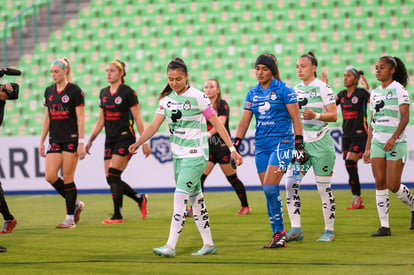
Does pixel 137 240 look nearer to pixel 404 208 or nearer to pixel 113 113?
pixel 113 113

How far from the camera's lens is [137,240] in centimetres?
851

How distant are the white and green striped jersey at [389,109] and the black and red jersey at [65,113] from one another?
4.22 m

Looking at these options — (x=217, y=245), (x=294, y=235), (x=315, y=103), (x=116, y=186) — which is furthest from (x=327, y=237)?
(x=116, y=186)

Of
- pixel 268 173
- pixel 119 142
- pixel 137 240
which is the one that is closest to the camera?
pixel 268 173

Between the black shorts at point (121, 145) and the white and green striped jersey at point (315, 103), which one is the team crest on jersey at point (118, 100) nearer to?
the black shorts at point (121, 145)

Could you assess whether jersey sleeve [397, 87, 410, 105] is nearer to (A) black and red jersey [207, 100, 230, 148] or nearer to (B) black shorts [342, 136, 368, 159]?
(A) black and red jersey [207, 100, 230, 148]

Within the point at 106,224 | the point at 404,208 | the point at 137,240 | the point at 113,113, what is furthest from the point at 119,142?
the point at 404,208

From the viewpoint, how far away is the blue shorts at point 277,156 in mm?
Answer: 7418

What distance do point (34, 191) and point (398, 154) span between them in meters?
10.7

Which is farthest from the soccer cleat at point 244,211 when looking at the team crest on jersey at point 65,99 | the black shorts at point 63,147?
the team crest on jersey at point 65,99

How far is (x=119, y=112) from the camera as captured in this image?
35.1 feet

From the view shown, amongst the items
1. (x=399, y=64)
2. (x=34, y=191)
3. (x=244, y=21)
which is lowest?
(x=34, y=191)

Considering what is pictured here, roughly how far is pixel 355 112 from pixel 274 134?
536cm

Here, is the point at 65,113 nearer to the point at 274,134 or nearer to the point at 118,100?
the point at 118,100
